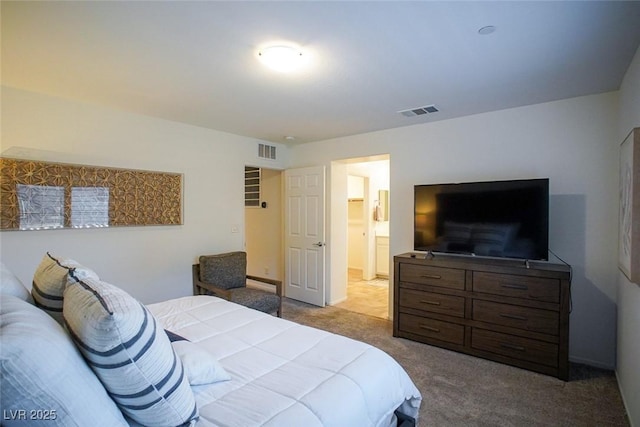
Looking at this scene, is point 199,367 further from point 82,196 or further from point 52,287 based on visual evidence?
point 82,196

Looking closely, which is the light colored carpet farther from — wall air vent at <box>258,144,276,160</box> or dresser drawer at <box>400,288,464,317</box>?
wall air vent at <box>258,144,276,160</box>

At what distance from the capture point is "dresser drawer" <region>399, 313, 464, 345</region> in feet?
10.3

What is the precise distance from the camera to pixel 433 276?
3.26 metres

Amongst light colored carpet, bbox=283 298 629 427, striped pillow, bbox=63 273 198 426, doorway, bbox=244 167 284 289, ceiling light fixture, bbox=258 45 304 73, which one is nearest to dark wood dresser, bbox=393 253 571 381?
light colored carpet, bbox=283 298 629 427

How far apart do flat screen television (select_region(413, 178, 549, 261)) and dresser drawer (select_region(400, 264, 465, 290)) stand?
0.28 m

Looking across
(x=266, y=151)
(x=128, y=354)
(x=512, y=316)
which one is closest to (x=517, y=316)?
(x=512, y=316)

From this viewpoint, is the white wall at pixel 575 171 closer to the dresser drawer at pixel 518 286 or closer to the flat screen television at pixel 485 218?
the flat screen television at pixel 485 218

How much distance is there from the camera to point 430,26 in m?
1.83

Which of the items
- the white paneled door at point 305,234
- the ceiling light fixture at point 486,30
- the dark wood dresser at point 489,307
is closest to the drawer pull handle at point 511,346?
the dark wood dresser at point 489,307

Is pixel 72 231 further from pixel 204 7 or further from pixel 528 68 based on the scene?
pixel 528 68

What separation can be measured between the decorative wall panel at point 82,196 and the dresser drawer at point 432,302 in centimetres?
286

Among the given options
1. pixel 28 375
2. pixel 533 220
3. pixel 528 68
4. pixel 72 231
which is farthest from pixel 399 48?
pixel 72 231

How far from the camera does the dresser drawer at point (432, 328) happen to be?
3.13 m

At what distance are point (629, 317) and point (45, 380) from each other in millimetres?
3238
